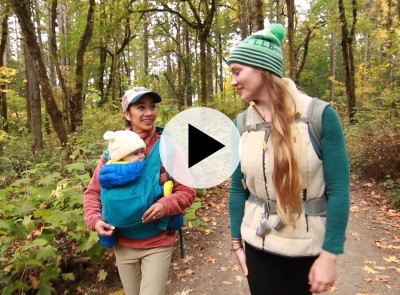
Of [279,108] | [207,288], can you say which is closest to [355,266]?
[207,288]

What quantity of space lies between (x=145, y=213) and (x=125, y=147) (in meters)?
0.47

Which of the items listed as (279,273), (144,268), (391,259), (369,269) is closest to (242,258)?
(279,273)

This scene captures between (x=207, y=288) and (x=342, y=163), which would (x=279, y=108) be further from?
(x=207, y=288)

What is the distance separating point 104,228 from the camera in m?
2.28

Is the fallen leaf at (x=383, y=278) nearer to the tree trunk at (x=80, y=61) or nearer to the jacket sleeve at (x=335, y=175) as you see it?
the jacket sleeve at (x=335, y=175)

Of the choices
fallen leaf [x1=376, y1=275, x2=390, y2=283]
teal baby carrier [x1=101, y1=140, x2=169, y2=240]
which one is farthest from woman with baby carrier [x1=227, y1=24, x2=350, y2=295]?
fallen leaf [x1=376, y1=275, x2=390, y2=283]

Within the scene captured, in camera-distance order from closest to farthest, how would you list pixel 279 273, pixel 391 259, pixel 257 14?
pixel 279 273, pixel 391 259, pixel 257 14

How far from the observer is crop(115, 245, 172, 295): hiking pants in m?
2.38

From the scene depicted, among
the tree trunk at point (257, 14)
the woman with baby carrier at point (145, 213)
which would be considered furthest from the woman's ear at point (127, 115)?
the tree trunk at point (257, 14)

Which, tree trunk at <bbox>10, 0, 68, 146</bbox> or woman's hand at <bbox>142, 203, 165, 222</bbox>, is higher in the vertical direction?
tree trunk at <bbox>10, 0, 68, 146</bbox>

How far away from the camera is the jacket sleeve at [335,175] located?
155 cm

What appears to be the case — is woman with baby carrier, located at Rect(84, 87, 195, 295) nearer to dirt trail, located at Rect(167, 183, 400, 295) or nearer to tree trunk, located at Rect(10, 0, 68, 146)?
dirt trail, located at Rect(167, 183, 400, 295)
